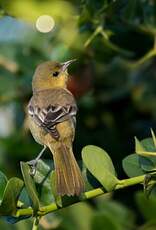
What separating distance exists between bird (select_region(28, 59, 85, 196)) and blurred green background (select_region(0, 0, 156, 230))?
0.12m

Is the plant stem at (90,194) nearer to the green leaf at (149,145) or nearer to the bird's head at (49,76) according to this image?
the green leaf at (149,145)

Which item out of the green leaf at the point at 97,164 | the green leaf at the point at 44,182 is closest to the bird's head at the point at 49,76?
the green leaf at the point at 44,182

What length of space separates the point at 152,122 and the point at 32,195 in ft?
7.96

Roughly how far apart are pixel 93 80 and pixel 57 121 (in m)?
1.20

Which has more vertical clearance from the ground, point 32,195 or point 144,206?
point 32,195

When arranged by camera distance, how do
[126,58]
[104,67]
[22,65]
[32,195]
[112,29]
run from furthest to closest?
[104,67] → [22,65] → [126,58] → [112,29] → [32,195]

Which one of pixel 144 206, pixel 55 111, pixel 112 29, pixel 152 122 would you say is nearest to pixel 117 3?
pixel 112 29

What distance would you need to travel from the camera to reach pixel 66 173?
3385mm

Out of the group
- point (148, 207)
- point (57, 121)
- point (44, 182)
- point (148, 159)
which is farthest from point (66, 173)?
point (148, 207)

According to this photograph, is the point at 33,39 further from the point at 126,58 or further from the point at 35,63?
the point at 126,58

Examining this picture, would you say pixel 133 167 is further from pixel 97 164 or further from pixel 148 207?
pixel 148 207

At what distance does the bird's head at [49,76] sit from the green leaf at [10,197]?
188 centimetres

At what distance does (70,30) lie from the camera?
4805 millimetres

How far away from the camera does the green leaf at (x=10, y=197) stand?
2.88 meters
